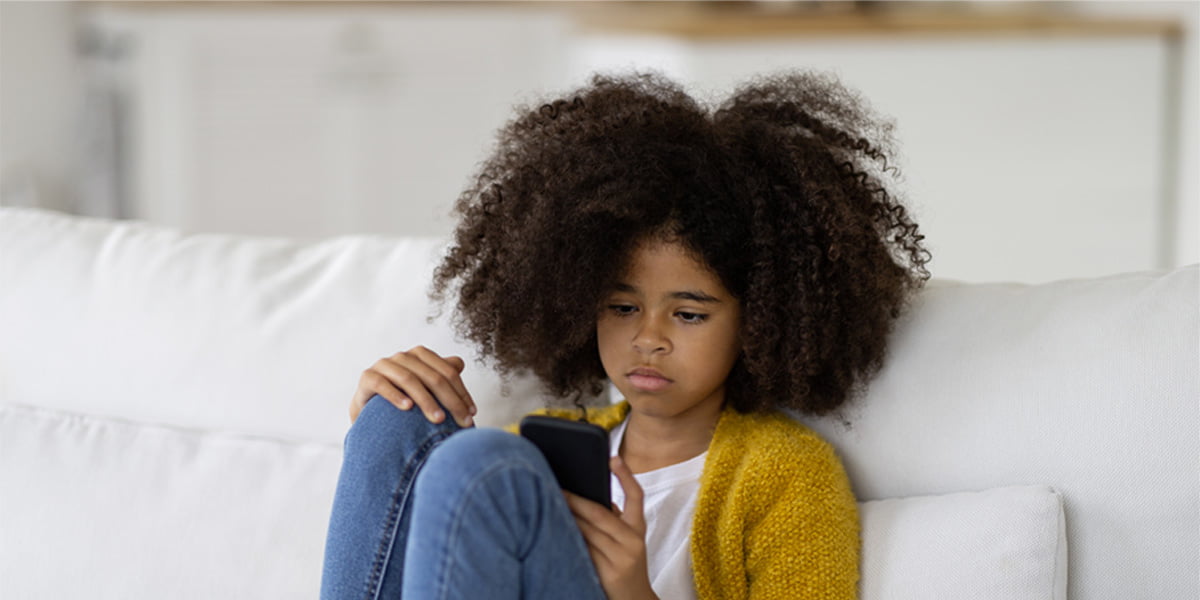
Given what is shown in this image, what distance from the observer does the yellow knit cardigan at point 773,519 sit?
3.59 feet

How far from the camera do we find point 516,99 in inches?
141

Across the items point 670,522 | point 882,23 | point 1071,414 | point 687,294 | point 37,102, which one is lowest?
point 670,522

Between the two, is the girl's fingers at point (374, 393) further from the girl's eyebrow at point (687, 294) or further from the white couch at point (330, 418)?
the girl's eyebrow at point (687, 294)

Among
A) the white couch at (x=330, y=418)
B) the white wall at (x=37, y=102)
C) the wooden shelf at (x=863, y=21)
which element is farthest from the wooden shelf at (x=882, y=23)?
the white couch at (x=330, y=418)

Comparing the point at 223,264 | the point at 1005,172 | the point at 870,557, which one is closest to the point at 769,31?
the point at 1005,172

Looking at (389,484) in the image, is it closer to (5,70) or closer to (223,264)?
(223,264)

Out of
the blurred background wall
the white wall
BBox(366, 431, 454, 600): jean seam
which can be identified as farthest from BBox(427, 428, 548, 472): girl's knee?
the white wall

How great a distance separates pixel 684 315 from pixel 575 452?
22cm

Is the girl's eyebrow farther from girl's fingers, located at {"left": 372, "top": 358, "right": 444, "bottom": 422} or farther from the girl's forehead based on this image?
girl's fingers, located at {"left": 372, "top": 358, "right": 444, "bottom": 422}

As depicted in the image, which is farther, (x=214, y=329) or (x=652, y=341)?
(x=214, y=329)

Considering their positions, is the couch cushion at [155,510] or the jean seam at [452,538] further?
the couch cushion at [155,510]

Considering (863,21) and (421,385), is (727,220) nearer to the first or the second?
(421,385)

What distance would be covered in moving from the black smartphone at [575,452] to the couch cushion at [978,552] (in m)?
0.27

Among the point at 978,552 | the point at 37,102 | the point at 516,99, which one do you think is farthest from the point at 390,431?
the point at 516,99
